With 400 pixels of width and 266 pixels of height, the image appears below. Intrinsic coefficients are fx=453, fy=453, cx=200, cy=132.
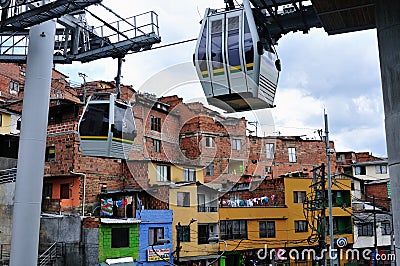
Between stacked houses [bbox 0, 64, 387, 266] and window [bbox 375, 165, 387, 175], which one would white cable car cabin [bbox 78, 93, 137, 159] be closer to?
stacked houses [bbox 0, 64, 387, 266]

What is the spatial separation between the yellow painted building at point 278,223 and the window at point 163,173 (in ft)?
12.6

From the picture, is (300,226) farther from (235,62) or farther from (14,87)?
(14,87)

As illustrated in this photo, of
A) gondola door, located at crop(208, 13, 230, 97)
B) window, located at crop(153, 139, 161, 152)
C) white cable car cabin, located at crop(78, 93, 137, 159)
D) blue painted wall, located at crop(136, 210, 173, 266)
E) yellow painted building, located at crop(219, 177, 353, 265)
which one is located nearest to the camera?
gondola door, located at crop(208, 13, 230, 97)

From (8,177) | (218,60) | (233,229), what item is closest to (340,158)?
(233,229)

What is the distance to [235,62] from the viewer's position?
786cm

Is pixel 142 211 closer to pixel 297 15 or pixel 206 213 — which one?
pixel 206 213

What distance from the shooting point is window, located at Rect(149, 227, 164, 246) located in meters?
23.4

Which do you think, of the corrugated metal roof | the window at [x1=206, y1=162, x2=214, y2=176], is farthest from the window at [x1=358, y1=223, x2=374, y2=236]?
the corrugated metal roof

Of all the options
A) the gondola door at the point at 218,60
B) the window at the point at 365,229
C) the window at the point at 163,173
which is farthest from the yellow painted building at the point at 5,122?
the window at the point at 365,229

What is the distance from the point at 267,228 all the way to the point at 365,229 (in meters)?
9.29

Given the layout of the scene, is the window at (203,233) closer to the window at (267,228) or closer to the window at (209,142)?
the window at (267,228)

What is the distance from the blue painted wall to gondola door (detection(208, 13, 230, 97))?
52.4 feet

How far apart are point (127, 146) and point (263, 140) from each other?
109 feet

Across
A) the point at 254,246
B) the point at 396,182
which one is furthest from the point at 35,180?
the point at 254,246
